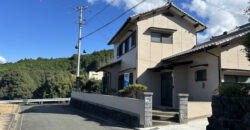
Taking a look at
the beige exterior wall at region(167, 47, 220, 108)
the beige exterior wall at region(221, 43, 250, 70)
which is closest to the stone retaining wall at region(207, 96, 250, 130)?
the beige exterior wall at region(167, 47, 220, 108)

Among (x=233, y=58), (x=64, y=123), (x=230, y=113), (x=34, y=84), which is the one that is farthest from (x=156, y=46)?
(x=34, y=84)

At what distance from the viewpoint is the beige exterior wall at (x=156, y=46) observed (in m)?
12.4

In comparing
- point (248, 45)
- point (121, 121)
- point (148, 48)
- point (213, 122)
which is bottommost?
point (121, 121)

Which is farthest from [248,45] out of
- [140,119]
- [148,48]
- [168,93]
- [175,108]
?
[148,48]

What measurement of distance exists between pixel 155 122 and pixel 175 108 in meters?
2.54

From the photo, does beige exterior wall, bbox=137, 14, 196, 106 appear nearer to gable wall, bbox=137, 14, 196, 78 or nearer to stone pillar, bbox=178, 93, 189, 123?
gable wall, bbox=137, 14, 196, 78

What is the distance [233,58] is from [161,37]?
16.2ft

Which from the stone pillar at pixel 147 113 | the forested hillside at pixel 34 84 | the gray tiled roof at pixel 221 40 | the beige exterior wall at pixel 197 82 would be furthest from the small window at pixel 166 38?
the forested hillside at pixel 34 84

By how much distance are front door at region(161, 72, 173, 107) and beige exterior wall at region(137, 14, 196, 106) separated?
0.31 m

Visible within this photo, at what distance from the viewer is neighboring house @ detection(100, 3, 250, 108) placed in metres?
9.40

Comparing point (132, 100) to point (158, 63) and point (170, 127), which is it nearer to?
point (170, 127)

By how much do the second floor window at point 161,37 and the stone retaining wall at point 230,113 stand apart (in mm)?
8135

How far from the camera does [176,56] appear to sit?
11.4 meters

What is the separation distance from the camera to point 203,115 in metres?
8.84
